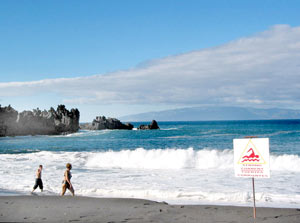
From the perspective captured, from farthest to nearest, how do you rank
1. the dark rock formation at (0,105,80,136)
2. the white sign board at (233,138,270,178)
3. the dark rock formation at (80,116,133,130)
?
the dark rock formation at (80,116,133,130), the dark rock formation at (0,105,80,136), the white sign board at (233,138,270,178)

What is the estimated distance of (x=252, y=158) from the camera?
873 cm

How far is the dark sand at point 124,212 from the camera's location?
9.51 m

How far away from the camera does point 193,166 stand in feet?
87.8

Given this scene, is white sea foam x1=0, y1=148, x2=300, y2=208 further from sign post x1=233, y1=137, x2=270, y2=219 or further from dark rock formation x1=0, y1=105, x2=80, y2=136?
dark rock formation x1=0, y1=105, x2=80, y2=136

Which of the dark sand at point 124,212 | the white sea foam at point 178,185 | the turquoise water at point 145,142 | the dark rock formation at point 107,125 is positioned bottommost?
the white sea foam at point 178,185

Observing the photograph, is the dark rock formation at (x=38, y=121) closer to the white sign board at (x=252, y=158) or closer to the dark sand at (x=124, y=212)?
the dark sand at (x=124, y=212)

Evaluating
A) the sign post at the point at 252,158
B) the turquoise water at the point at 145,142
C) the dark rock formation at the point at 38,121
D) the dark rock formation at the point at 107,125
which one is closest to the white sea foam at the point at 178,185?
the sign post at the point at 252,158

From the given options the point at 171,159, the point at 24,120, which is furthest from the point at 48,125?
the point at 171,159

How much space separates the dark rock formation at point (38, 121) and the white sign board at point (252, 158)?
90.2 meters

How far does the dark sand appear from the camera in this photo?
31.2ft

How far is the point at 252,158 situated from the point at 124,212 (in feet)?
13.6

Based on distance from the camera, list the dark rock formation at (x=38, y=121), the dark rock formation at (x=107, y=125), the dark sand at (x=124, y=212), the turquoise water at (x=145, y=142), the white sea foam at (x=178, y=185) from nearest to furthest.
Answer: the dark sand at (x=124, y=212)
the white sea foam at (x=178, y=185)
the turquoise water at (x=145, y=142)
the dark rock formation at (x=38, y=121)
the dark rock formation at (x=107, y=125)

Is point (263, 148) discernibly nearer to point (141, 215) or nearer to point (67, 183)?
point (141, 215)

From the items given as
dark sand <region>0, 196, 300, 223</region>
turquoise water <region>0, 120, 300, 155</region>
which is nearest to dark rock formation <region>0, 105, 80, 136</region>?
turquoise water <region>0, 120, 300, 155</region>
